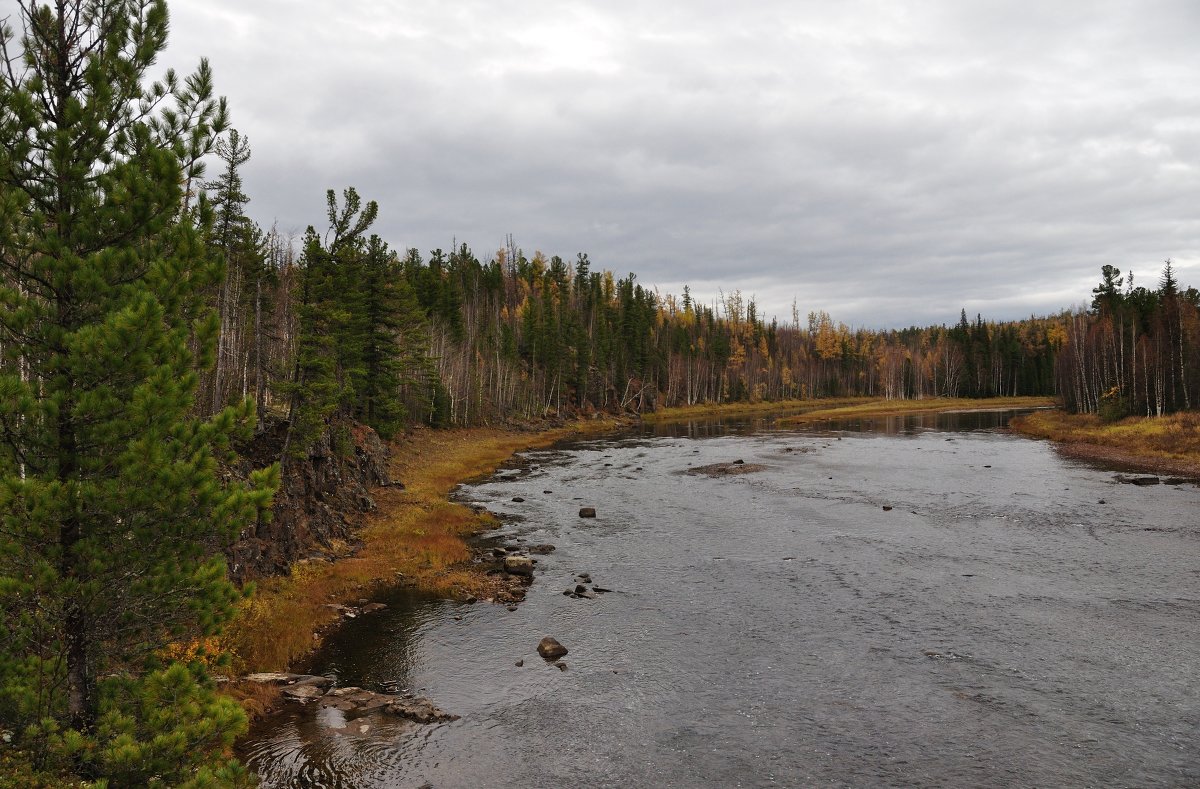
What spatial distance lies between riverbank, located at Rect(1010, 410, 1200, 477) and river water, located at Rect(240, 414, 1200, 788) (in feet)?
55.7

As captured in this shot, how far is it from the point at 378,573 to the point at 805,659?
17.2 m

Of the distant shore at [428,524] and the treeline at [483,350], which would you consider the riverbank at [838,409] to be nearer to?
the treeline at [483,350]

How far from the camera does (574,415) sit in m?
111

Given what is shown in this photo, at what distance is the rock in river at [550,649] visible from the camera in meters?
19.2

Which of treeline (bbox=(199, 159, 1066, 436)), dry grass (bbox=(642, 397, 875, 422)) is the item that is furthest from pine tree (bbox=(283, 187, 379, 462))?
dry grass (bbox=(642, 397, 875, 422))

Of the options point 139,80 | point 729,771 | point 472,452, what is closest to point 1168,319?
point 472,452

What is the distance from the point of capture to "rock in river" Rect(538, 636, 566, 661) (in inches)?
757

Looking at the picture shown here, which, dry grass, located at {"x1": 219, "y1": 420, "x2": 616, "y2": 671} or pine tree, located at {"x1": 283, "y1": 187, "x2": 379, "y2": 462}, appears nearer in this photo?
dry grass, located at {"x1": 219, "y1": 420, "x2": 616, "y2": 671}

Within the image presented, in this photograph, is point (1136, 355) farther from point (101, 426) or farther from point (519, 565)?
point (101, 426)

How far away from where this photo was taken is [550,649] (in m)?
19.4

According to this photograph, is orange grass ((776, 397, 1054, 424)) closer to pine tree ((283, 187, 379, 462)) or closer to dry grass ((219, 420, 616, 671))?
dry grass ((219, 420, 616, 671))

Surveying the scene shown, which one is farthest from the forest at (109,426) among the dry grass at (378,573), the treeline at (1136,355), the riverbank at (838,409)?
the riverbank at (838,409)

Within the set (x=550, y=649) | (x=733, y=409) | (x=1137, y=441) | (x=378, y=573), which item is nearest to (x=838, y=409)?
(x=733, y=409)

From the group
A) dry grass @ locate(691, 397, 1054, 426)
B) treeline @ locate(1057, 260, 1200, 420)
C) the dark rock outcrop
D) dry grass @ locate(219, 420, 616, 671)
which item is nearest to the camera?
dry grass @ locate(219, 420, 616, 671)
